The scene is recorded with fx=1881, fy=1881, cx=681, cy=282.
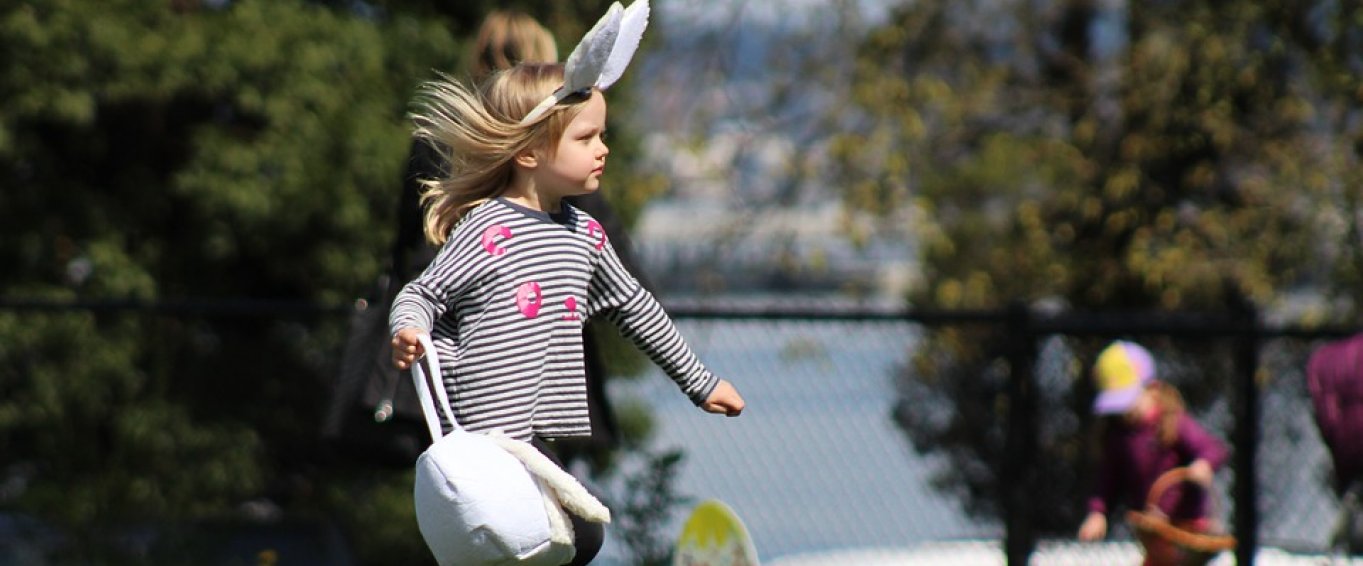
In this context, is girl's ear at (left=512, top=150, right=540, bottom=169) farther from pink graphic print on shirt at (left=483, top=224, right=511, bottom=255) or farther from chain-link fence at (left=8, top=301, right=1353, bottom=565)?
chain-link fence at (left=8, top=301, right=1353, bottom=565)

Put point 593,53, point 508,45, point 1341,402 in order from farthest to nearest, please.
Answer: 1. point 1341,402
2. point 508,45
3. point 593,53

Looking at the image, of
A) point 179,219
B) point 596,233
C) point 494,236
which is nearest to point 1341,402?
point 596,233

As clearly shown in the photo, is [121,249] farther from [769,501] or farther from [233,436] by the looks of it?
[769,501]

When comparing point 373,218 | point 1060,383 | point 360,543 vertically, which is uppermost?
point 373,218

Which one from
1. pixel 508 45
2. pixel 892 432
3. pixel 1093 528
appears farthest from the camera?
pixel 892 432

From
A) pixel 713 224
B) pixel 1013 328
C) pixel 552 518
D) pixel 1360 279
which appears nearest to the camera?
pixel 552 518

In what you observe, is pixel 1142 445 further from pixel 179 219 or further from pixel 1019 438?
pixel 179 219

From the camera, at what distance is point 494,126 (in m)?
3.42

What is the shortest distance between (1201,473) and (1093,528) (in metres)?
0.43

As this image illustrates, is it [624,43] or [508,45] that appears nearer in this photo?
[624,43]

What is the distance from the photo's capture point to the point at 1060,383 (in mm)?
6848

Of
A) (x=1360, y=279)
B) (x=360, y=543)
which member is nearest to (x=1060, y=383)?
(x=1360, y=279)

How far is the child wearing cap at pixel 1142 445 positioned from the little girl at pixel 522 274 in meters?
3.15

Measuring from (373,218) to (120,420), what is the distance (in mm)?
1242
